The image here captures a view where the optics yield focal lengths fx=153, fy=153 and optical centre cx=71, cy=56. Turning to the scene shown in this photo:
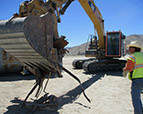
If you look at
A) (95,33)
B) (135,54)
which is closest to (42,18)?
(135,54)

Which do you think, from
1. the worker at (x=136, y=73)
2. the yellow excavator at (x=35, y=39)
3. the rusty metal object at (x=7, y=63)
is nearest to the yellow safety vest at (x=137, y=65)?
the worker at (x=136, y=73)

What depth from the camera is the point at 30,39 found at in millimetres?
2752

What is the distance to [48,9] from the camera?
4.04 m

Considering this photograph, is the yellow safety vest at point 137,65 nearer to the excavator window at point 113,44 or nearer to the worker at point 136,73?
the worker at point 136,73

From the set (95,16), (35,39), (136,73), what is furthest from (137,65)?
(95,16)

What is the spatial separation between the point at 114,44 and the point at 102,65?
1462 millimetres

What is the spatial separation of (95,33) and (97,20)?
41.2 inches

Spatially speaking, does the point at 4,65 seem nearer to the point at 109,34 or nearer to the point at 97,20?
the point at 97,20

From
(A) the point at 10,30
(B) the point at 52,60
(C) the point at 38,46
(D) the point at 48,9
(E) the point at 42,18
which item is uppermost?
(D) the point at 48,9

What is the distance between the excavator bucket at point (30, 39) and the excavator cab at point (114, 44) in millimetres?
6375

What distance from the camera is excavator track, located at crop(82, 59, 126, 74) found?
895 centimetres

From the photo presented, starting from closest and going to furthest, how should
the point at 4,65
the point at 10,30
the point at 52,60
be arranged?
the point at 10,30 → the point at 52,60 → the point at 4,65

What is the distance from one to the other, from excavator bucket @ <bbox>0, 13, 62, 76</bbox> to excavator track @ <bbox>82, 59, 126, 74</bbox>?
5569mm

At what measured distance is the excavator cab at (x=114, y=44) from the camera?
9.10 m
